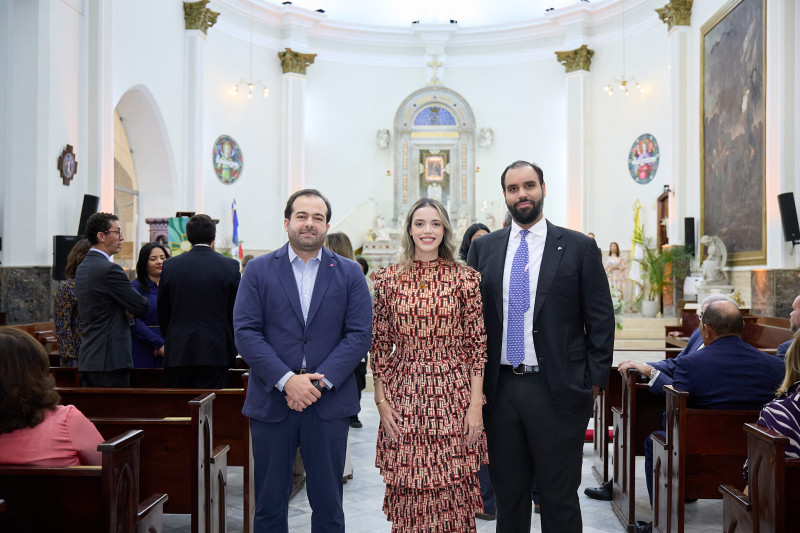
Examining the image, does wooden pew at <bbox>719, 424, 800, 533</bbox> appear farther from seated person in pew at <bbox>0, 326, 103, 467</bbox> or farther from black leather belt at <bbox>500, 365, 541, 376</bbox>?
seated person in pew at <bbox>0, 326, 103, 467</bbox>

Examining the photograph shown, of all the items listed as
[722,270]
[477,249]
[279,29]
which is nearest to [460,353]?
[477,249]

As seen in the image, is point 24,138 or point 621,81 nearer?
point 24,138

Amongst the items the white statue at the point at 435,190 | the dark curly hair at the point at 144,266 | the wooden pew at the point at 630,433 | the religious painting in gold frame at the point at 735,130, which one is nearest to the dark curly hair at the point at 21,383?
the dark curly hair at the point at 144,266

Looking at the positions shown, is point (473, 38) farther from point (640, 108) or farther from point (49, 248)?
point (49, 248)

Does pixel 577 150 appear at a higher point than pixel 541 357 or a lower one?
higher

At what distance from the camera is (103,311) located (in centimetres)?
422

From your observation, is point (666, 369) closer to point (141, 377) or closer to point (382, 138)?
point (141, 377)

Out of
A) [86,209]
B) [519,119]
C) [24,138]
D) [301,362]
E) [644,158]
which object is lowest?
[301,362]

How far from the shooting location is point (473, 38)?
712 inches

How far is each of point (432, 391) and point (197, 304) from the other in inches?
76.9

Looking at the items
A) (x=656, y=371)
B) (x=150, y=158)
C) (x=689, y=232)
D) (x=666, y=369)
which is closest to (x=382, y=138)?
(x=150, y=158)

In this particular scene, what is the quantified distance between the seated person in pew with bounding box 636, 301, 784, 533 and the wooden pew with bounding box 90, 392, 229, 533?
8.03 feet

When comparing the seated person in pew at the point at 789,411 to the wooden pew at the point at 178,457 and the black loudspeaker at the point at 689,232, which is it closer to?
the wooden pew at the point at 178,457

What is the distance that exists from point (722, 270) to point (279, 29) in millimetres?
11410
